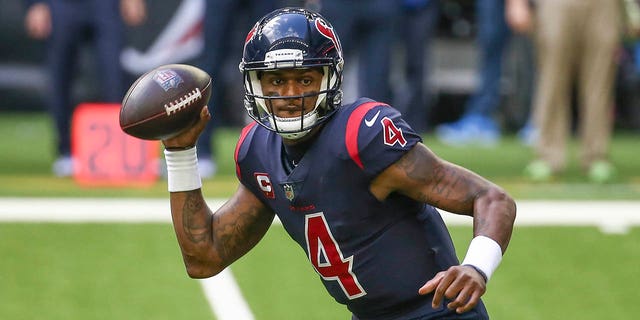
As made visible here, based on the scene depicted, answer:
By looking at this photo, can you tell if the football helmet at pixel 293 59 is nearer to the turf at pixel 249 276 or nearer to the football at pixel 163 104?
the football at pixel 163 104

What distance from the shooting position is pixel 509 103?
12508mm

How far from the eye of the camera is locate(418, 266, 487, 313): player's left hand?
8.93 ft

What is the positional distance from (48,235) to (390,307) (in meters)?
3.41

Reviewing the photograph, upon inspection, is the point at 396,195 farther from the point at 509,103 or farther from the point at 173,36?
the point at 509,103

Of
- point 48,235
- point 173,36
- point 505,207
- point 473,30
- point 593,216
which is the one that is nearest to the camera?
point 505,207

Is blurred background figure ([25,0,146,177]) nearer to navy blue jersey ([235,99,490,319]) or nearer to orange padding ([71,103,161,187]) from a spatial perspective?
orange padding ([71,103,161,187])

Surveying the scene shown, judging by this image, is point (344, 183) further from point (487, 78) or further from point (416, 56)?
point (487, 78)

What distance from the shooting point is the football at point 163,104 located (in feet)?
10.1

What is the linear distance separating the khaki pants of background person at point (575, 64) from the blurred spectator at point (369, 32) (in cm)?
107

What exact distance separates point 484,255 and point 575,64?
5498 millimetres

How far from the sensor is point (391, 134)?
2.95 metres

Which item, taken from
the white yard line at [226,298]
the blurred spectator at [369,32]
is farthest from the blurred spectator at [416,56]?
the white yard line at [226,298]

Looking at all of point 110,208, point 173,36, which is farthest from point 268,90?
point 173,36

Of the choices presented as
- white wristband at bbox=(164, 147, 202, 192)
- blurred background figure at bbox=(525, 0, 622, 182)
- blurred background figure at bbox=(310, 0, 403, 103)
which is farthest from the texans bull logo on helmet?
blurred background figure at bbox=(525, 0, 622, 182)
